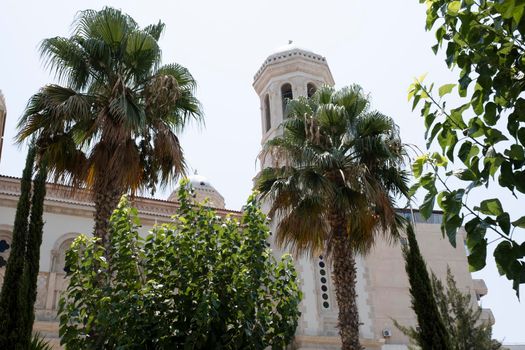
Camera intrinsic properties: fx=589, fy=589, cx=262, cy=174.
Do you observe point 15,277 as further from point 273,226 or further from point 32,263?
point 273,226

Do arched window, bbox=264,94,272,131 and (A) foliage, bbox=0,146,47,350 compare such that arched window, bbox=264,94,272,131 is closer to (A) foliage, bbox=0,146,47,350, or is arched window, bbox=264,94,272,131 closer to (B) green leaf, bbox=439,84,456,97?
(A) foliage, bbox=0,146,47,350

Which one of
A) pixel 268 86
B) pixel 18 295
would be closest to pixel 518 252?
pixel 18 295

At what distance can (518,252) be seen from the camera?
368cm

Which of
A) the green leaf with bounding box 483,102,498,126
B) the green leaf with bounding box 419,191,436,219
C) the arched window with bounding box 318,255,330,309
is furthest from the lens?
the arched window with bounding box 318,255,330,309

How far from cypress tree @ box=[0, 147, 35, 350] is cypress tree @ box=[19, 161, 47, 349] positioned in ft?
0.27

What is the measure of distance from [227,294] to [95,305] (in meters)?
1.89

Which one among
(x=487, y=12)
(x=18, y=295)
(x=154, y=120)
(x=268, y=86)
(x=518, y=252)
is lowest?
(x=518, y=252)

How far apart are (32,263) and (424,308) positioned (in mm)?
8821

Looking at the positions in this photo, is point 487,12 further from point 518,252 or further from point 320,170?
point 320,170

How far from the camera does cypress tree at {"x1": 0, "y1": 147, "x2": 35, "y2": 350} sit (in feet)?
32.7

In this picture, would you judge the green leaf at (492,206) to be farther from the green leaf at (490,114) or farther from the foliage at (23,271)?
the foliage at (23,271)

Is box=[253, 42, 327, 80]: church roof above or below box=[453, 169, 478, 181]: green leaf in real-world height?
above

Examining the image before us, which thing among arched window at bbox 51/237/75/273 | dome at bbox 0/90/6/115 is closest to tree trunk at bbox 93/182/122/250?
dome at bbox 0/90/6/115

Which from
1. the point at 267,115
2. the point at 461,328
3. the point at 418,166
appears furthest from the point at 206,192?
the point at 418,166
